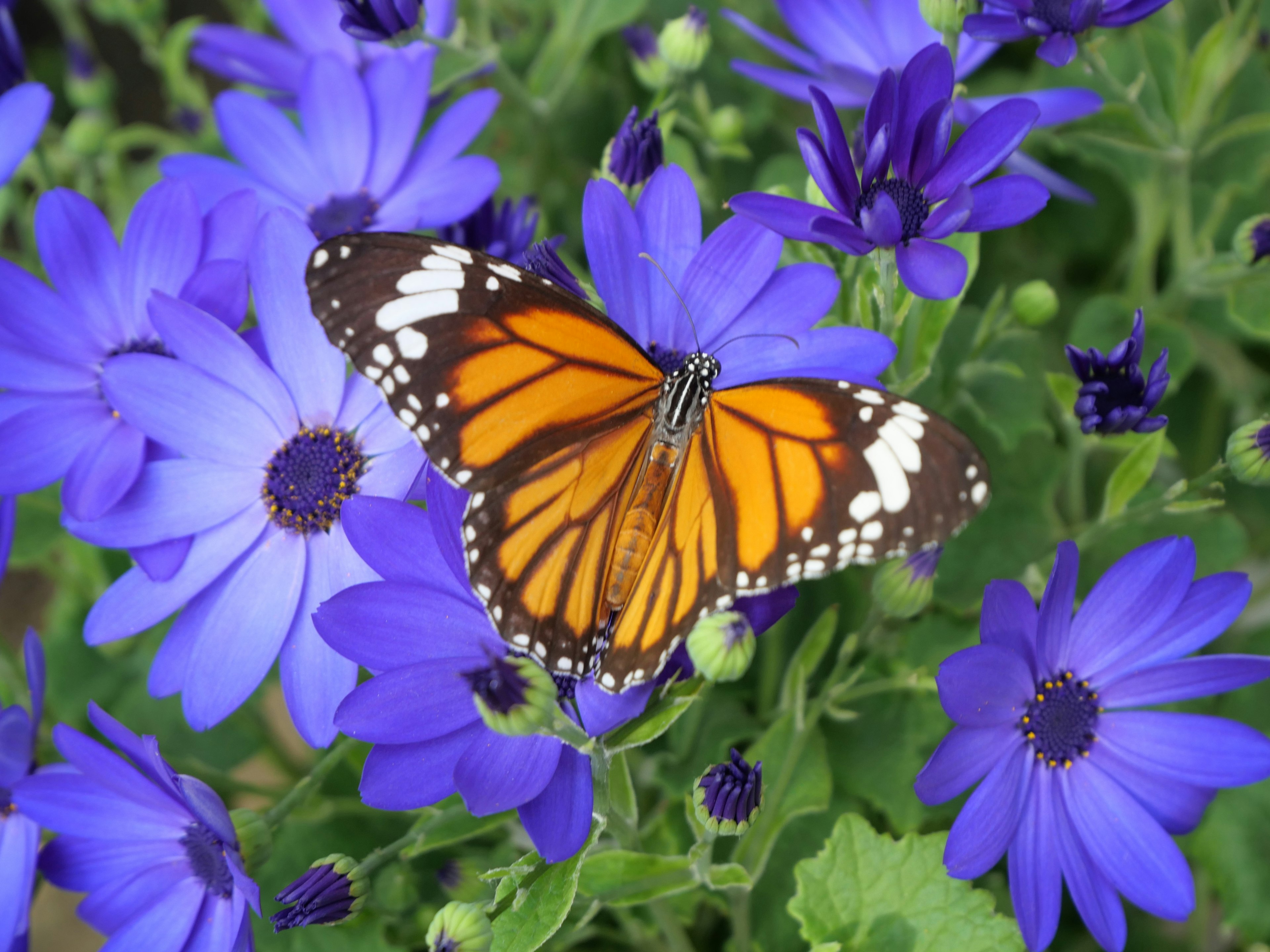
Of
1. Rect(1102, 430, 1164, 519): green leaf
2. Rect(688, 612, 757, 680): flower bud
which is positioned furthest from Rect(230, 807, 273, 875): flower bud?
Rect(1102, 430, 1164, 519): green leaf

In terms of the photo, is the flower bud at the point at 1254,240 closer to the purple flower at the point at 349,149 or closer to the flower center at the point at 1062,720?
the flower center at the point at 1062,720

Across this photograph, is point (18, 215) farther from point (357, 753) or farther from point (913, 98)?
point (913, 98)

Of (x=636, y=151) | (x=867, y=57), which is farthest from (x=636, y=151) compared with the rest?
(x=867, y=57)

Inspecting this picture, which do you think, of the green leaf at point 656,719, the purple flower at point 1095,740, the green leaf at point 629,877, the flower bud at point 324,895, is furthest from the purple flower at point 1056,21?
the flower bud at point 324,895

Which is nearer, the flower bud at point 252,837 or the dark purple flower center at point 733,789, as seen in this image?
the dark purple flower center at point 733,789

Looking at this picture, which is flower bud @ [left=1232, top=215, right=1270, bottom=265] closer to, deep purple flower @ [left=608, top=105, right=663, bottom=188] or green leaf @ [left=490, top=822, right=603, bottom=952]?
deep purple flower @ [left=608, top=105, right=663, bottom=188]

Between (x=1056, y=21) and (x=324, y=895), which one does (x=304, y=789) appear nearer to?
(x=324, y=895)
